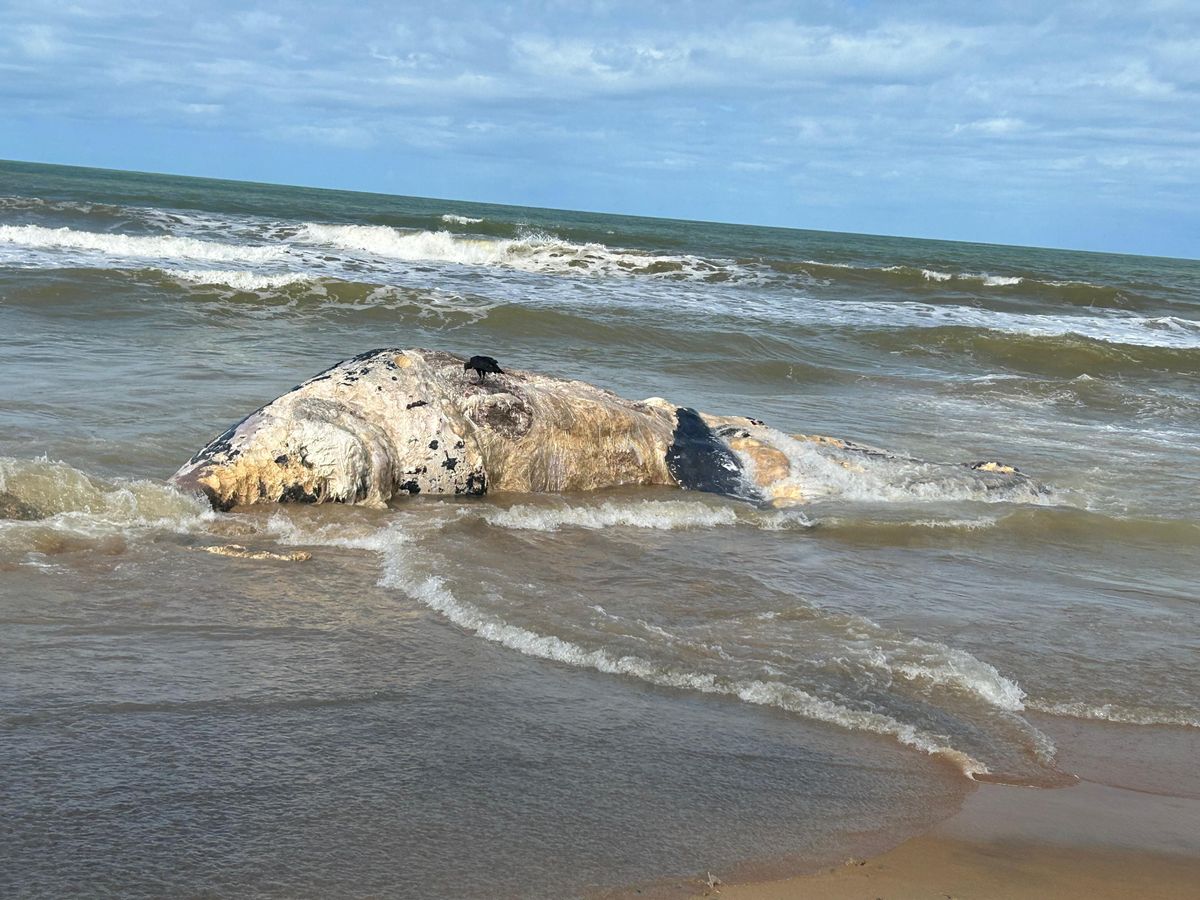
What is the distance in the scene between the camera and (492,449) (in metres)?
6.12

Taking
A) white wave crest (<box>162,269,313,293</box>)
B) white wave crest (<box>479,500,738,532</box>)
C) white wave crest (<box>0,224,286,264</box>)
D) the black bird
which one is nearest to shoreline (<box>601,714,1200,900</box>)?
white wave crest (<box>479,500,738,532</box>)

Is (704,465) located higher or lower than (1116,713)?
higher

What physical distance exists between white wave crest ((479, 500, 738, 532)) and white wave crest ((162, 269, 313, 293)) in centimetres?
1156

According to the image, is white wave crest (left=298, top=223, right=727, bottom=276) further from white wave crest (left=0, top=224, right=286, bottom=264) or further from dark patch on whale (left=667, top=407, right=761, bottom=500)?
dark patch on whale (left=667, top=407, right=761, bottom=500)

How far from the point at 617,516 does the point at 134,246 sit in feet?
59.4

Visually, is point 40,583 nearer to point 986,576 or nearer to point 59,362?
point 986,576

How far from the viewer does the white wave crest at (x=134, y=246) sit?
2036 cm

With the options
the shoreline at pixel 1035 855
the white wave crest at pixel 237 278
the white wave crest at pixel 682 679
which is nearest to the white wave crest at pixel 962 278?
the white wave crest at pixel 237 278

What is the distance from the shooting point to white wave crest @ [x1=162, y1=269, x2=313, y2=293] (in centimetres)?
1639

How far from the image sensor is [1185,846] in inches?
114

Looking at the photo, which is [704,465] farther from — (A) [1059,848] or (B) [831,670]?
Answer: (A) [1059,848]

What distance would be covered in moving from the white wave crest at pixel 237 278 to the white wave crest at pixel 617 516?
11557mm

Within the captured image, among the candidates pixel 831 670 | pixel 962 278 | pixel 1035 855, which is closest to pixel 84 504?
pixel 831 670

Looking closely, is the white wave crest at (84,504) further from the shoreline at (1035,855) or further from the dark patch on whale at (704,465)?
the shoreline at (1035,855)
